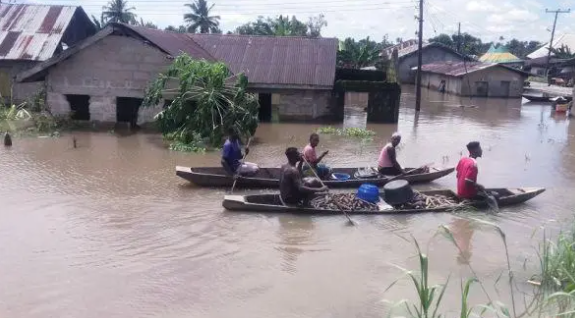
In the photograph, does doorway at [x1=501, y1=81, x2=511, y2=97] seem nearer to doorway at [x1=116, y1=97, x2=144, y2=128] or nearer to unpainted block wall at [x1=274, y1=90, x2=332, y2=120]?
unpainted block wall at [x1=274, y1=90, x2=332, y2=120]

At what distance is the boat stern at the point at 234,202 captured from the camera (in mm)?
9711

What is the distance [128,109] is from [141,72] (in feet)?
6.25

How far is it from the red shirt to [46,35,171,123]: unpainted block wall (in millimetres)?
11351

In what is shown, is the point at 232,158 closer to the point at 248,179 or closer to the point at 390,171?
the point at 248,179

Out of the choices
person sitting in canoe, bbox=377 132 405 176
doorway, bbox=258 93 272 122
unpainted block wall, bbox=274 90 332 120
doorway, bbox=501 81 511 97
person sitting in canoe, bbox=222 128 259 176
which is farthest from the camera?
doorway, bbox=501 81 511 97

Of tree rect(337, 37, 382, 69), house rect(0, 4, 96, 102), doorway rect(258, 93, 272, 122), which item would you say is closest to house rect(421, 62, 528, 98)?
tree rect(337, 37, 382, 69)

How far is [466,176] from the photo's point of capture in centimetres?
993

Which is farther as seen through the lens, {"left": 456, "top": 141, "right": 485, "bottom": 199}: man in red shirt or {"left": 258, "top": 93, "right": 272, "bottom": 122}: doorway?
{"left": 258, "top": 93, "right": 272, "bottom": 122}: doorway

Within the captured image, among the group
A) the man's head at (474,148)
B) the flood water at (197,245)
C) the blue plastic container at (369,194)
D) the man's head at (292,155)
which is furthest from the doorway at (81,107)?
the man's head at (474,148)

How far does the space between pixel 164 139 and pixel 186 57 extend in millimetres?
2600

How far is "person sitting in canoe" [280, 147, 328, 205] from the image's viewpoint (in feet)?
30.9

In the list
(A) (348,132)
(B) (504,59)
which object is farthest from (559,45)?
(A) (348,132)

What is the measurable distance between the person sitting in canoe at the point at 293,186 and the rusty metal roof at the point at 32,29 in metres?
15.6

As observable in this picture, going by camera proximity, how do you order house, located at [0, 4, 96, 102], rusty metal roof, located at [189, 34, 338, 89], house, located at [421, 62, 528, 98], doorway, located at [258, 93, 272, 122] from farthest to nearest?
house, located at [421, 62, 528, 98]
doorway, located at [258, 93, 272, 122]
rusty metal roof, located at [189, 34, 338, 89]
house, located at [0, 4, 96, 102]
